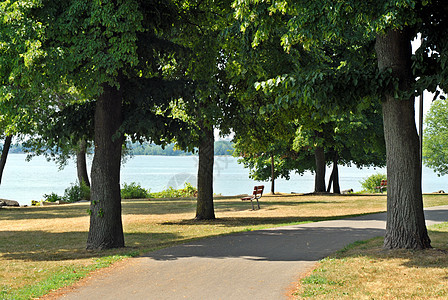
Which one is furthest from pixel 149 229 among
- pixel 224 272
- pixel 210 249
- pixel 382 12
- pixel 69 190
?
pixel 69 190

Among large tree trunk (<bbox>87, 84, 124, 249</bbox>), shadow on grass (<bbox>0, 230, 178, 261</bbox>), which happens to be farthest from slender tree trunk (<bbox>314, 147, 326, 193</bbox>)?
large tree trunk (<bbox>87, 84, 124, 249</bbox>)

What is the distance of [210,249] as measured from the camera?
1144 cm

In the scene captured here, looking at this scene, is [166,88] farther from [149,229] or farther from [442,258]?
[442,258]

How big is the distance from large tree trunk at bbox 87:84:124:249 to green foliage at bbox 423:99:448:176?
44.4 metres

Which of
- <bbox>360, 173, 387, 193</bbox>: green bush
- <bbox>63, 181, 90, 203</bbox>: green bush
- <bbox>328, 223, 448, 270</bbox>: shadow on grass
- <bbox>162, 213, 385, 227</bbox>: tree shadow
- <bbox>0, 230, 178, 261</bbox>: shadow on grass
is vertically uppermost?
<bbox>360, 173, 387, 193</bbox>: green bush

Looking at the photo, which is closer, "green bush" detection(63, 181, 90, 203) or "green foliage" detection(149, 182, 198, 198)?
"green bush" detection(63, 181, 90, 203)

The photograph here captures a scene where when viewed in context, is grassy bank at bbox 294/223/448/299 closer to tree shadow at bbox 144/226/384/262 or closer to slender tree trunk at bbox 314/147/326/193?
tree shadow at bbox 144/226/384/262

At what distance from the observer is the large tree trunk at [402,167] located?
10.2 metres

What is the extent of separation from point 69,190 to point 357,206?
68.9 ft

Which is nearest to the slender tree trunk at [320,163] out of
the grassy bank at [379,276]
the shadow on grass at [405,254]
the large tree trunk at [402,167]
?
the shadow on grass at [405,254]

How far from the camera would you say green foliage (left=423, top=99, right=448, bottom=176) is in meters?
50.6

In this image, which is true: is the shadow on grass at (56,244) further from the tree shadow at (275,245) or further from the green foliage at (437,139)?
the green foliage at (437,139)

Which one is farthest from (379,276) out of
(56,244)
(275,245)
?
(56,244)

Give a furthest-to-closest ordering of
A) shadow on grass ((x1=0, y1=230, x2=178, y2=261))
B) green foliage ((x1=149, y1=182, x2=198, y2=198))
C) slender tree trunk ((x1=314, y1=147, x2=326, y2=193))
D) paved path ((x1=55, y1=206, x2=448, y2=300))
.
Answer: green foliage ((x1=149, y1=182, x2=198, y2=198)), slender tree trunk ((x1=314, y1=147, x2=326, y2=193)), shadow on grass ((x1=0, y1=230, x2=178, y2=261)), paved path ((x1=55, y1=206, x2=448, y2=300))
